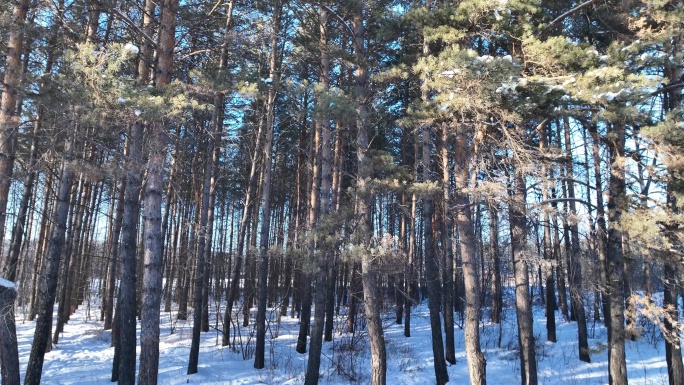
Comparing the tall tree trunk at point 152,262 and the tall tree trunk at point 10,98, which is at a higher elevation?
the tall tree trunk at point 10,98

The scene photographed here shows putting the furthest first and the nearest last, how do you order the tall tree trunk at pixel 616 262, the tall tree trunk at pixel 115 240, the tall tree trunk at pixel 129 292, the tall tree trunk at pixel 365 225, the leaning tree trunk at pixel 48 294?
the tall tree trunk at pixel 115 240
the leaning tree trunk at pixel 48 294
the tall tree trunk at pixel 129 292
the tall tree trunk at pixel 616 262
the tall tree trunk at pixel 365 225

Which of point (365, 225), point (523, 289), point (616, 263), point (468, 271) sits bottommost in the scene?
point (523, 289)

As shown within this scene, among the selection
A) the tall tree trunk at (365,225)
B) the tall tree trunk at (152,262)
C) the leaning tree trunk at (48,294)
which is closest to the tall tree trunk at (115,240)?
the leaning tree trunk at (48,294)

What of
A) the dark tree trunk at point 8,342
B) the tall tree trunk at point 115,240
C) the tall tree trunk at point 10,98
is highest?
the tall tree trunk at point 10,98

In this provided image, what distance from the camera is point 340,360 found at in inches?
487

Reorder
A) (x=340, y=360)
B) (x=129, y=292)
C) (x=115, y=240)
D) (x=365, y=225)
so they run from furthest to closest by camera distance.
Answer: (x=115, y=240), (x=340, y=360), (x=129, y=292), (x=365, y=225)

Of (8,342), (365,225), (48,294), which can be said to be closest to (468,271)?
(365,225)

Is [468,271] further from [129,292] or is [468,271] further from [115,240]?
[115,240]

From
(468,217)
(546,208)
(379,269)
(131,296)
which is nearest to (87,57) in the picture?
(131,296)

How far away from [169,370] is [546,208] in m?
10.7

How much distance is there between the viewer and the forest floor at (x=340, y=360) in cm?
1153

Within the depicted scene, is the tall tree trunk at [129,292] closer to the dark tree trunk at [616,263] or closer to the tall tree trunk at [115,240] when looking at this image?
the tall tree trunk at [115,240]

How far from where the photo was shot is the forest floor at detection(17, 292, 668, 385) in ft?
37.8

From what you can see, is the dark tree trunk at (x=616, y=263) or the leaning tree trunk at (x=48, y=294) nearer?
the dark tree trunk at (x=616, y=263)
